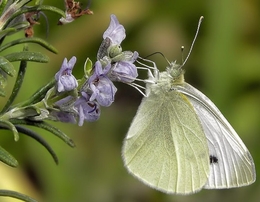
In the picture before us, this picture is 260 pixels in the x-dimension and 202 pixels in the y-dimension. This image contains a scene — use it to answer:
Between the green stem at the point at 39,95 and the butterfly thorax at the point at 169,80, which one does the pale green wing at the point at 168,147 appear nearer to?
the butterfly thorax at the point at 169,80

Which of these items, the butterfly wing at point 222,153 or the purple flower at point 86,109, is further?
the butterfly wing at point 222,153

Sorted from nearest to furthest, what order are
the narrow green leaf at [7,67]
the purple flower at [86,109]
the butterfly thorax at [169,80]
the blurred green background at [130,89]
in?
the narrow green leaf at [7,67], the purple flower at [86,109], the butterfly thorax at [169,80], the blurred green background at [130,89]

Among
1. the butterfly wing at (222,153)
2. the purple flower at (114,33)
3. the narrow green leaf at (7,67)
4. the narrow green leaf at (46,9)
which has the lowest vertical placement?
the butterfly wing at (222,153)

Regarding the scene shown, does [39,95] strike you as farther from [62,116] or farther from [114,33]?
[114,33]

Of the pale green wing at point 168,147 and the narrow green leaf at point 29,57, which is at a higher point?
the narrow green leaf at point 29,57

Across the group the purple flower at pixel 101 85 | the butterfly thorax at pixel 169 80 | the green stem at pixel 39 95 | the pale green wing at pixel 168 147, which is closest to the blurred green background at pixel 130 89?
the pale green wing at pixel 168 147

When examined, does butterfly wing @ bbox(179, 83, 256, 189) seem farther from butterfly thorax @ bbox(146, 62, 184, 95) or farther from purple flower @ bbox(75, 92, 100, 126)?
purple flower @ bbox(75, 92, 100, 126)

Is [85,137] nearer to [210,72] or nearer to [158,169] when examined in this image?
[210,72]

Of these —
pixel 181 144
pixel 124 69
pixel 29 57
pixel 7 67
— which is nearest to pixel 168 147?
pixel 181 144
